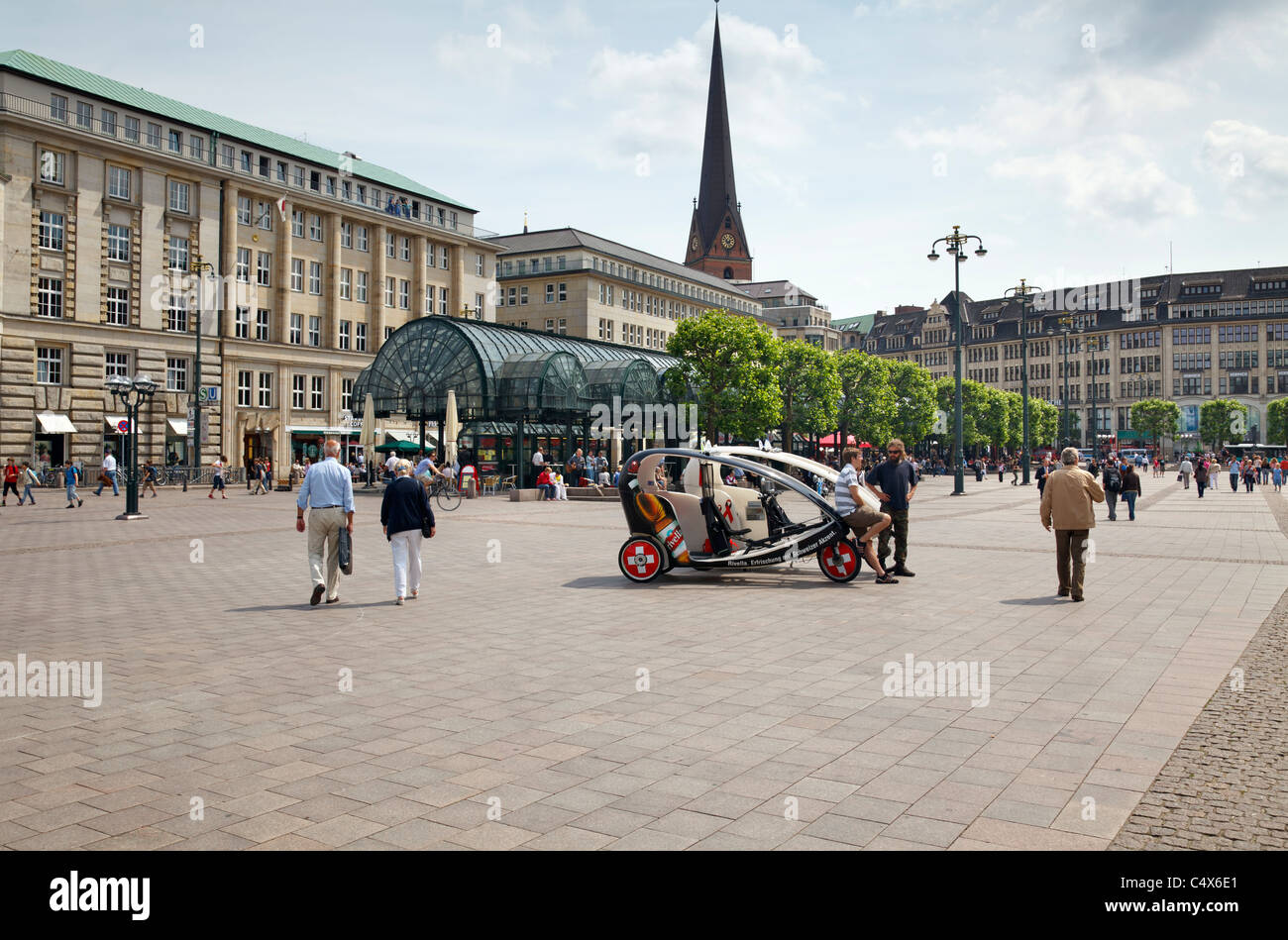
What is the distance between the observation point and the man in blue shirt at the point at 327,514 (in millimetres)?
11312

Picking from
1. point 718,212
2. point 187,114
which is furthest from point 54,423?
point 718,212

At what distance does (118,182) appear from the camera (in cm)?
5244

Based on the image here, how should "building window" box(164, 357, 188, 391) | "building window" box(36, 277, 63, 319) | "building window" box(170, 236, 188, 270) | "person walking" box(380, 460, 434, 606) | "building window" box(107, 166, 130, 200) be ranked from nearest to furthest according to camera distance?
1. "person walking" box(380, 460, 434, 606)
2. "building window" box(36, 277, 63, 319)
3. "building window" box(107, 166, 130, 200)
4. "building window" box(164, 357, 188, 391)
5. "building window" box(170, 236, 188, 270)

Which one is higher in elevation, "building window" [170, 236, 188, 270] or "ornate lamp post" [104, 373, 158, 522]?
"building window" [170, 236, 188, 270]

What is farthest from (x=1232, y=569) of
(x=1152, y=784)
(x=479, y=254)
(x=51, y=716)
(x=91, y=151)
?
(x=479, y=254)

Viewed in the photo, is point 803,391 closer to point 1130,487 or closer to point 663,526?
point 1130,487

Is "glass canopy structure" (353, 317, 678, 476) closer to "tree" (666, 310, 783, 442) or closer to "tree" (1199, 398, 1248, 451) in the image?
"tree" (666, 310, 783, 442)

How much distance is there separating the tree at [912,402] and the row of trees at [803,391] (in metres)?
0.08

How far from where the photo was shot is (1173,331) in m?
130

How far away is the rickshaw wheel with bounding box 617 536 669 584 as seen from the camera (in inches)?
525

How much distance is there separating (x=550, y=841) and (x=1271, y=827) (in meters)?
3.25

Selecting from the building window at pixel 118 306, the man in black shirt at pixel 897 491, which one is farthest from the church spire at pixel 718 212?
the man in black shirt at pixel 897 491

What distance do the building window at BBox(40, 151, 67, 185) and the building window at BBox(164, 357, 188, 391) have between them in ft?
34.6

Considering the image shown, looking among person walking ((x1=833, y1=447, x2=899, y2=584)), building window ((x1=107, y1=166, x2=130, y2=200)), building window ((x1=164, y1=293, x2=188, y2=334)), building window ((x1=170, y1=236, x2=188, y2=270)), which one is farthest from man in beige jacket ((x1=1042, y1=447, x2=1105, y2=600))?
building window ((x1=170, y1=236, x2=188, y2=270))
